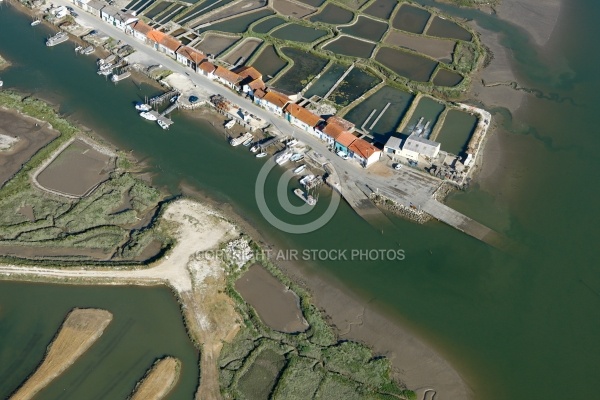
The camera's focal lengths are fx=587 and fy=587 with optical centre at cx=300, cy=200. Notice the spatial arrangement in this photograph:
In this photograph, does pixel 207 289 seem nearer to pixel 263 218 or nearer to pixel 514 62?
pixel 263 218

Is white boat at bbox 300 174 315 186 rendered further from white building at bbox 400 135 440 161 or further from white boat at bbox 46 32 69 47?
white boat at bbox 46 32 69 47

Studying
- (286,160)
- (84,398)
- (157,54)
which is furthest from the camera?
(157,54)

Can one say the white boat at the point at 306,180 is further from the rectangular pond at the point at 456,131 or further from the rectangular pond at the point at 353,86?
the rectangular pond at the point at 456,131

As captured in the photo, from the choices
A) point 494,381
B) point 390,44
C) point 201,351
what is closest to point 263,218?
point 201,351

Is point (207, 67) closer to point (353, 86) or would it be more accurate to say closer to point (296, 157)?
point (353, 86)

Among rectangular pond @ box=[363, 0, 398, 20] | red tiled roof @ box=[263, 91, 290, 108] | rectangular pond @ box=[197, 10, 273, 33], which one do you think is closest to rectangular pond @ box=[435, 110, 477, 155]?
red tiled roof @ box=[263, 91, 290, 108]

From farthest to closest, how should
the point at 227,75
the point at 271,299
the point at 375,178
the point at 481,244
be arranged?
1. the point at 227,75
2. the point at 375,178
3. the point at 481,244
4. the point at 271,299

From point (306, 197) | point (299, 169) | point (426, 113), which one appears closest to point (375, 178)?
point (306, 197)
